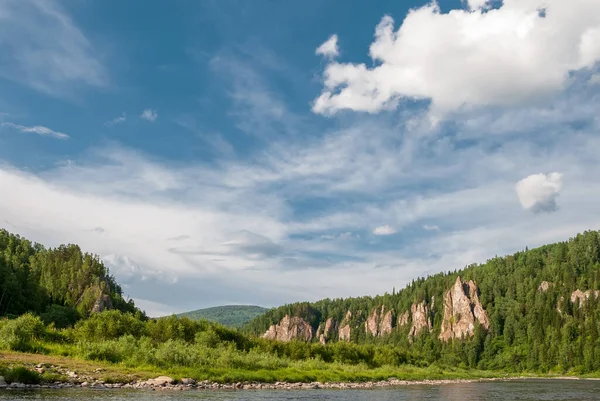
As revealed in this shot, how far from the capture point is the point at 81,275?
18012 centimetres

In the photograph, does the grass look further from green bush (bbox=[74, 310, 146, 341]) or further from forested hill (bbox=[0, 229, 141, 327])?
forested hill (bbox=[0, 229, 141, 327])

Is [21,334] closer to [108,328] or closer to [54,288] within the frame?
[108,328]

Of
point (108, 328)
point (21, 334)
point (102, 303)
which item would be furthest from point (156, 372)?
point (102, 303)

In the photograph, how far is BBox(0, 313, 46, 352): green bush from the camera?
54.9 metres

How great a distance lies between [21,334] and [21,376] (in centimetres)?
2270

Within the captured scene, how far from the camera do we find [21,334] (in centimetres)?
5794

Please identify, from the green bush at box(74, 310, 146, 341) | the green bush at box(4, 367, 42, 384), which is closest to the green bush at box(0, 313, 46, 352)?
the green bush at box(74, 310, 146, 341)

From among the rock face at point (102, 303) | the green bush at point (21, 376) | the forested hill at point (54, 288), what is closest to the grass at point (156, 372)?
the green bush at point (21, 376)

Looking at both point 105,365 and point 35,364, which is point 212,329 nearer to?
point 105,365

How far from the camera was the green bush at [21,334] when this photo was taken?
54.9m

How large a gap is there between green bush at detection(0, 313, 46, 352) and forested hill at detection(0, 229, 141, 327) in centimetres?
4976

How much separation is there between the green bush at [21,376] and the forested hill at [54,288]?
2990 inches

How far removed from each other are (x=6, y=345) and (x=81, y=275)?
135069mm

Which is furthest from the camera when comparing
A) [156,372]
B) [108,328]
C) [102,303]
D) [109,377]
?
[102,303]
